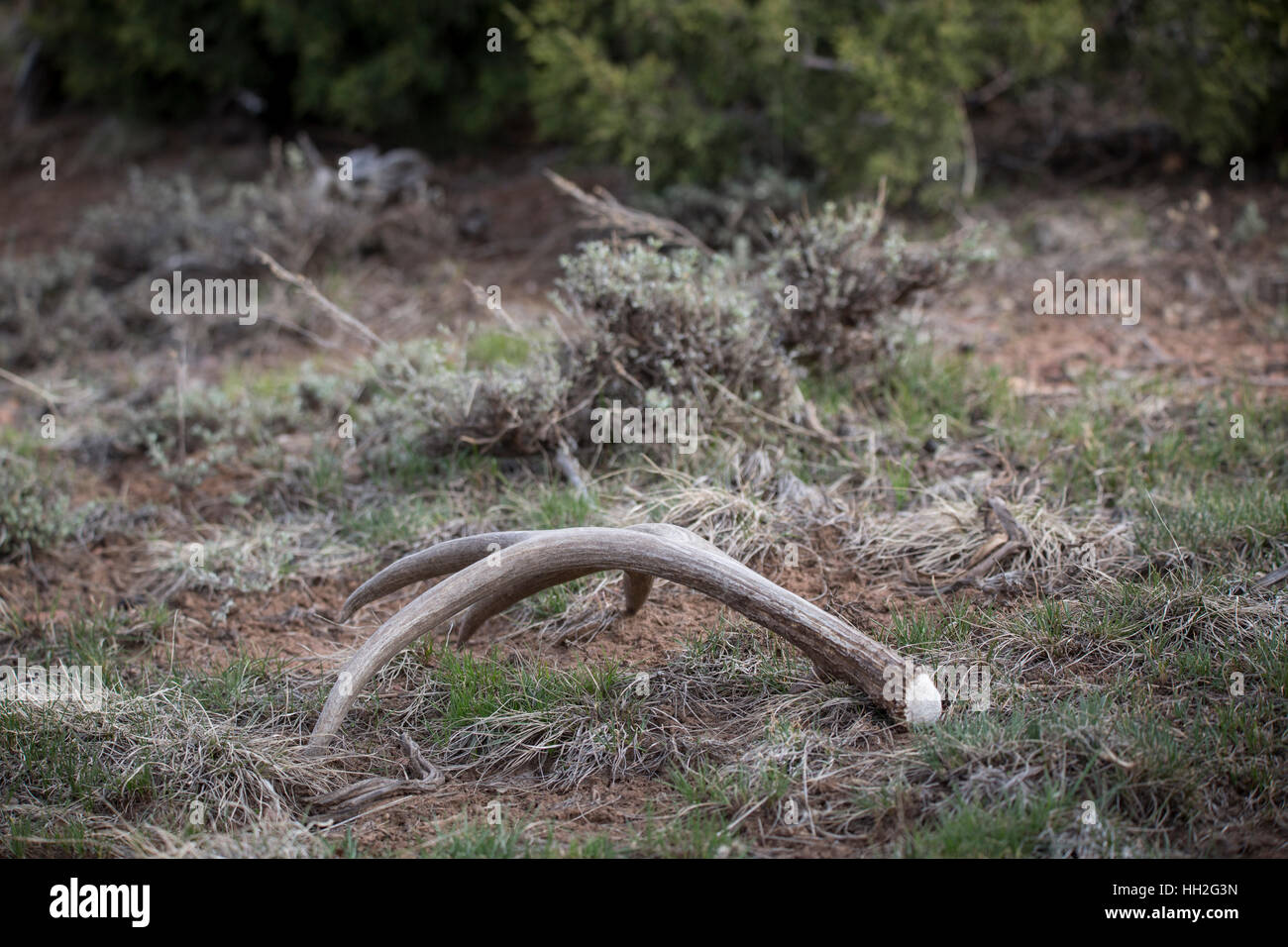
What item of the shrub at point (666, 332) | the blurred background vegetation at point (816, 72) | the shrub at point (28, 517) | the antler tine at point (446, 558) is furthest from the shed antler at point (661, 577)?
the blurred background vegetation at point (816, 72)

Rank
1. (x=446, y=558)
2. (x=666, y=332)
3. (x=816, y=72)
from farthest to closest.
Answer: (x=816, y=72) < (x=666, y=332) < (x=446, y=558)

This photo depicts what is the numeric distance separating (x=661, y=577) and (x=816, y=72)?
482cm

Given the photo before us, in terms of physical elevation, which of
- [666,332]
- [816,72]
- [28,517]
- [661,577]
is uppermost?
[816,72]

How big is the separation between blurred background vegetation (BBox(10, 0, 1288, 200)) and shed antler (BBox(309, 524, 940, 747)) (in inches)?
166

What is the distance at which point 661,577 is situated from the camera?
3.18 meters

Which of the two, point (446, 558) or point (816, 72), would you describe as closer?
point (446, 558)

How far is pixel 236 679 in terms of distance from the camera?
361 centimetres

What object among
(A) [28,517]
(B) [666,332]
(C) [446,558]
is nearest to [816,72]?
(B) [666,332]

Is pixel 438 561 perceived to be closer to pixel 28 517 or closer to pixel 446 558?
pixel 446 558

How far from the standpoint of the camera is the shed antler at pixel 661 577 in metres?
3.05

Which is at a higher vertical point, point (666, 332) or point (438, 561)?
point (666, 332)

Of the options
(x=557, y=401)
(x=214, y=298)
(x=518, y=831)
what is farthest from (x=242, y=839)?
(x=214, y=298)

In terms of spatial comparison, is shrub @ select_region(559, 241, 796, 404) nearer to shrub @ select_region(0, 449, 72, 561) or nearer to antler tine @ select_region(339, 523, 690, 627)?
antler tine @ select_region(339, 523, 690, 627)
